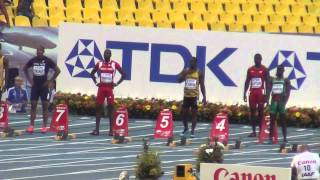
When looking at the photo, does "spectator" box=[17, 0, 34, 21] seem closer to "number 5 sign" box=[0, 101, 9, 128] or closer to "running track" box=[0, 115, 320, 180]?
"running track" box=[0, 115, 320, 180]

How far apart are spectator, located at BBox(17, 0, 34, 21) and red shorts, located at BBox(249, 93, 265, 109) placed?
24.5ft

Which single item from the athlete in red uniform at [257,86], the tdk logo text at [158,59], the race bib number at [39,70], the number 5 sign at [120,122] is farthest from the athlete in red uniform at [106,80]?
the tdk logo text at [158,59]

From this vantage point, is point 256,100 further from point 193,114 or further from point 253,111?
point 193,114

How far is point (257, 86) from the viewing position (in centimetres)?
2683

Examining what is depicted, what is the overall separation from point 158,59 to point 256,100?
394cm

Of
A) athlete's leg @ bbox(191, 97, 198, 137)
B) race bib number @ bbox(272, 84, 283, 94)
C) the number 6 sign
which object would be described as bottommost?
the number 6 sign

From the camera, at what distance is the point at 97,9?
3309cm

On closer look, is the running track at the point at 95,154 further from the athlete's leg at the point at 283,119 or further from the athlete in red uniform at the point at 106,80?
the athlete in red uniform at the point at 106,80

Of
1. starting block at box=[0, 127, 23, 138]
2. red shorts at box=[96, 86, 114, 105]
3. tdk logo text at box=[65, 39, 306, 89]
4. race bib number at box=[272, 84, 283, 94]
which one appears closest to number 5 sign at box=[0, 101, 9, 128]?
starting block at box=[0, 127, 23, 138]

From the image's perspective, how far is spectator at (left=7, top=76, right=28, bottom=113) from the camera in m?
29.3

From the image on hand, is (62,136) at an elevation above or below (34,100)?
below

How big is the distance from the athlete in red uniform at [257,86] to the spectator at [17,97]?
5715mm

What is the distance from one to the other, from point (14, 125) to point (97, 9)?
6.71 m

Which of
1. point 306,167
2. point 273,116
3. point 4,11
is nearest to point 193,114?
point 273,116
